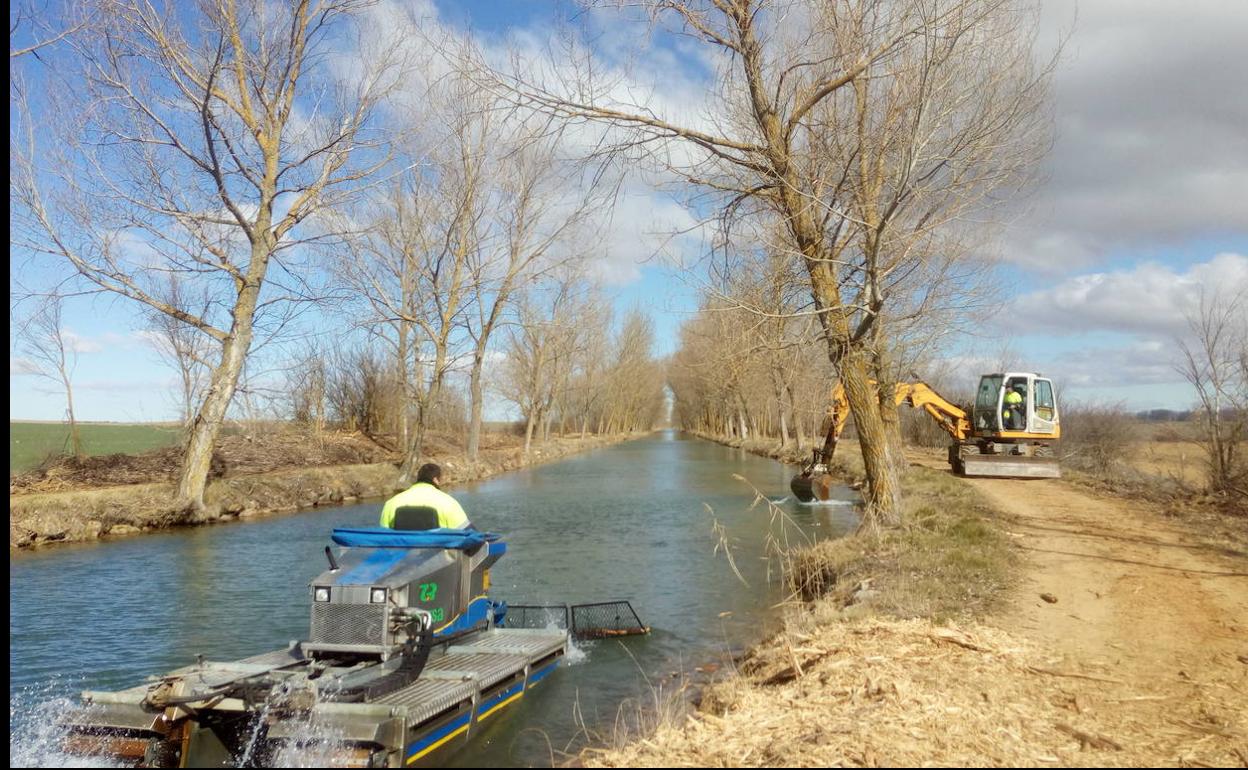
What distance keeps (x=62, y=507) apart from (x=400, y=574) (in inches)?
543

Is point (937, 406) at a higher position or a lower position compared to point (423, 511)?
higher

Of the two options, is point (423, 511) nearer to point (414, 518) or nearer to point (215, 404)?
point (414, 518)

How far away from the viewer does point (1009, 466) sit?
2356cm

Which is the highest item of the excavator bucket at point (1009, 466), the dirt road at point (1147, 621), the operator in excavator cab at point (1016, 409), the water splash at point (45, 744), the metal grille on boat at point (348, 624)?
the operator in excavator cab at point (1016, 409)

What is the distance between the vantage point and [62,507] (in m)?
16.9

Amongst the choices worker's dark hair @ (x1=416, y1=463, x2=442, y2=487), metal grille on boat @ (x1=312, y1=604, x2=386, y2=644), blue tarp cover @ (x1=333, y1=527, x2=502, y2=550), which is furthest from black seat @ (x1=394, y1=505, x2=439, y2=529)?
metal grille on boat @ (x1=312, y1=604, x2=386, y2=644)

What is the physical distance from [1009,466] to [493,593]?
54.9 ft

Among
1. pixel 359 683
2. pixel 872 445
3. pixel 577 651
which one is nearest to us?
pixel 359 683

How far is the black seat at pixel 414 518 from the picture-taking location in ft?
25.3

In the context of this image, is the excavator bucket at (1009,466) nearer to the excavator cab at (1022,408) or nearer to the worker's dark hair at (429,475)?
the excavator cab at (1022,408)

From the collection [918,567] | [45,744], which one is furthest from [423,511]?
[918,567]

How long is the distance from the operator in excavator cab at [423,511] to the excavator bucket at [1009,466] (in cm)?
1912

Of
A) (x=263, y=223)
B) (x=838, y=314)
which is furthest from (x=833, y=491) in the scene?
(x=263, y=223)

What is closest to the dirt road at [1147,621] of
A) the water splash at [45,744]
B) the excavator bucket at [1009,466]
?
the water splash at [45,744]
